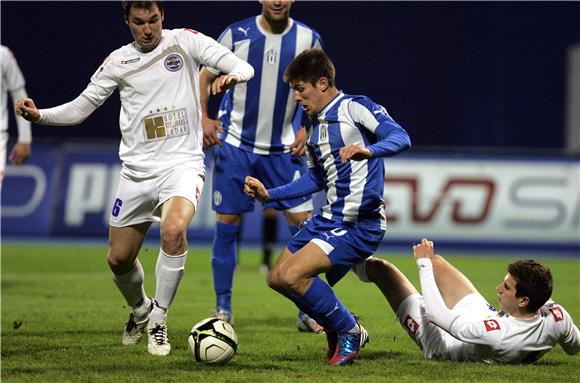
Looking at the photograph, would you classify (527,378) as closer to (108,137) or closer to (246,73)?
(246,73)

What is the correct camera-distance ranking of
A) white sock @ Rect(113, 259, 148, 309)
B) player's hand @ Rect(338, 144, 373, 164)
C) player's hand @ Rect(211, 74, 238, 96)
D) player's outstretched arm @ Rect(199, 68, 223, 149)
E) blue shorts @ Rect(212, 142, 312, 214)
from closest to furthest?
player's hand @ Rect(338, 144, 373, 164) → player's hand @ Rect(211, 74, 238, 96) → white sock @ Rect(113, 259, 148, 309) → player's outstretched arm @ Rect(199, 68, 223, 149) → blue shorts @ Rect(212, 142, 312, 214)

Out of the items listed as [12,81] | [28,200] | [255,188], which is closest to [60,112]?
[255,188]

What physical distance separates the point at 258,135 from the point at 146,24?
1566mm

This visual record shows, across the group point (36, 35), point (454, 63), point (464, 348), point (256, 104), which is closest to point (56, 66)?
point (36, 35)

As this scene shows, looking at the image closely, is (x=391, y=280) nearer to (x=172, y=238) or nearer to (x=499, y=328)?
(x=499, y=328)

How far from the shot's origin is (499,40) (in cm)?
1761

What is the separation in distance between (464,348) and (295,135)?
238 cm

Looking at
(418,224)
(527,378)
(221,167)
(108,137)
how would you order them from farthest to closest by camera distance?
(108,137) → (418,224) → (221,167) → (527,378)

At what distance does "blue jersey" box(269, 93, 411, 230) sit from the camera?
5.26 m

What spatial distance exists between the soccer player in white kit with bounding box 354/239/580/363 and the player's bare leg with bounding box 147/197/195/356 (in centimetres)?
126

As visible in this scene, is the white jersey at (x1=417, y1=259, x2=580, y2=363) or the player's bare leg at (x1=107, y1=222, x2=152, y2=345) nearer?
the white jersey at (x1=417, y1=259, x2=580, y2=363)

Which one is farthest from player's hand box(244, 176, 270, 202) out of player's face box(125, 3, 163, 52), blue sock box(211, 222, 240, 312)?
blue sock box(211, 222, 240, 312)

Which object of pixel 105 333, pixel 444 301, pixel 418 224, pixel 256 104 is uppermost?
pixel 256 104

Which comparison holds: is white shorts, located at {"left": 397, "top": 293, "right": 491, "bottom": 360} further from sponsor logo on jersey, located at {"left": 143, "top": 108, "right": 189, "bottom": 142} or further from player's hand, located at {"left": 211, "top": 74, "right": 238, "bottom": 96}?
sponsor logo on jersey, located at {"left": 143, "top": 108, "right": 189, "bottom": 142}
